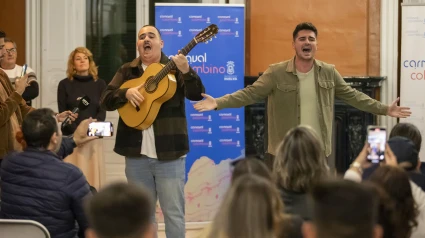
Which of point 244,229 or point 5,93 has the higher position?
point 5,93

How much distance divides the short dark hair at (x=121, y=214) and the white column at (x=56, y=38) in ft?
18.4

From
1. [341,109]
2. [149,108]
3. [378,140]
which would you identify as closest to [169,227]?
[149,108]

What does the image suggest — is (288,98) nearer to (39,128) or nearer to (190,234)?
(190,234)

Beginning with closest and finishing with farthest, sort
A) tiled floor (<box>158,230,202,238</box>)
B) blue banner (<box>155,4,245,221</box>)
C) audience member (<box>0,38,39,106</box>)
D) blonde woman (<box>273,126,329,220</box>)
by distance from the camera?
1. blonde woman (<box>273,126,329,220</box>)
2. audience member (<box>0,38,39,106</box>)
3. tiled floor (<box>158,230,202,238</box>)
4. blue banner (<box>155,4,245,221</box>)

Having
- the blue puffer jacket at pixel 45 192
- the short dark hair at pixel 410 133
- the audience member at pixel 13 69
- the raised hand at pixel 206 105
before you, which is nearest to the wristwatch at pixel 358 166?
the short dark hair at pixel 410 133

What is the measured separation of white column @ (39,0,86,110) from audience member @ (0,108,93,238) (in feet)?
13.7

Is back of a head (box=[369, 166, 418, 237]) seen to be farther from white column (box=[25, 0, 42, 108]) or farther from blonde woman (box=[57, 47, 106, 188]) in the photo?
white column (box=[25, 0, 42, 108])

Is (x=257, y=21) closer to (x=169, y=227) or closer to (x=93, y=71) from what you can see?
(x=93, y=71)

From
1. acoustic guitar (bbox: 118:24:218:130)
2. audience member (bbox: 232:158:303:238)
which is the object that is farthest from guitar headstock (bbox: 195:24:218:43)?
audience member (bbox: 232:158:303:238)

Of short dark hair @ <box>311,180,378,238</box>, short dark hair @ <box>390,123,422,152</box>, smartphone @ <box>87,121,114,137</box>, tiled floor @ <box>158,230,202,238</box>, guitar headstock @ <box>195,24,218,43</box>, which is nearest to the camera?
short dark hair @ <box>311,180,378,238</box>

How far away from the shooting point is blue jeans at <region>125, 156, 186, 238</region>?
475 centimetres

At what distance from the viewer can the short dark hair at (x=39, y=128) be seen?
11.9 feet

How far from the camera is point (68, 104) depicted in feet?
22.4

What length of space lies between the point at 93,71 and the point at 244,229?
4768mm
